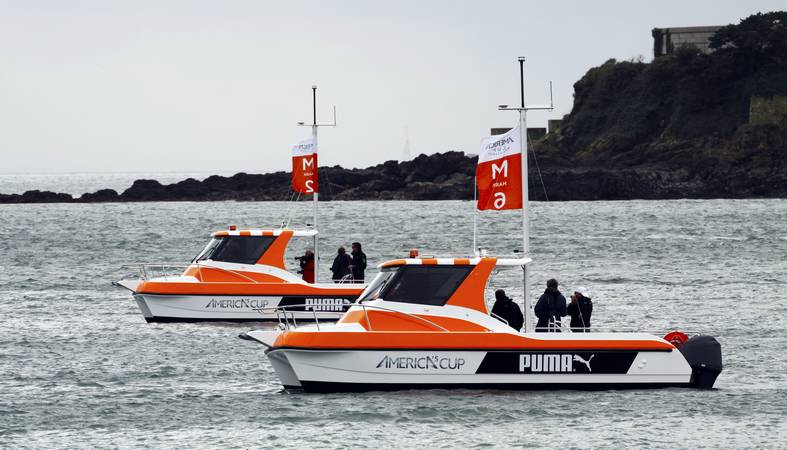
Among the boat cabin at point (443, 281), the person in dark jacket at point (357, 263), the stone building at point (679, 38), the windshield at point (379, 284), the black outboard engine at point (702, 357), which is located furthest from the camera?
the stone building at point (679, 38)

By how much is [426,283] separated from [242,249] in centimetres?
1016

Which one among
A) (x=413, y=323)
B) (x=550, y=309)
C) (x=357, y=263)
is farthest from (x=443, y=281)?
(x=357, y=263)

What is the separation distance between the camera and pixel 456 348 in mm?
18672

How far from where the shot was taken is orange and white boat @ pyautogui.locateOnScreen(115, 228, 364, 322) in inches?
1099

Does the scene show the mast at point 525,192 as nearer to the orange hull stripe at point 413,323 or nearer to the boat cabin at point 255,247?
the orange hull stripe at point 413,323

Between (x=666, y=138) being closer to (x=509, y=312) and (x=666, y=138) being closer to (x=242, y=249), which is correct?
(x=242, y=249)

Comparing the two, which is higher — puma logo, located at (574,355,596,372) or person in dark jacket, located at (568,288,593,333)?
person in dark jacket, located at (568,288,593,333)

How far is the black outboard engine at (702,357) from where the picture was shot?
19.4 meters

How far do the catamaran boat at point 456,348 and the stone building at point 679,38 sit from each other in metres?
113

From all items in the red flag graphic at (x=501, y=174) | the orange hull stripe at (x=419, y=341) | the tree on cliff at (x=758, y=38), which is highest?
the tree on cliff at (x=758, y=38)

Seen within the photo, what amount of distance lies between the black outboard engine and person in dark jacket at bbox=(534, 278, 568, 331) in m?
1.91

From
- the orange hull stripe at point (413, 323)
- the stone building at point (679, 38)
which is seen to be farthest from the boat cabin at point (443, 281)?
the stone building at point (679, 38)

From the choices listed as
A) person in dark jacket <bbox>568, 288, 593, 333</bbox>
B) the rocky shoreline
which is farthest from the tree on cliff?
person in dark jacket <bbox>568, 288, 593, 333</bbox>

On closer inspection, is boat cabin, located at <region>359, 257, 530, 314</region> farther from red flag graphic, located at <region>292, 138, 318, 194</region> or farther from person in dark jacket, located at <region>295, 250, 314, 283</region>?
red flag graphic, located at <region>292, 138, 318, 194</region>
